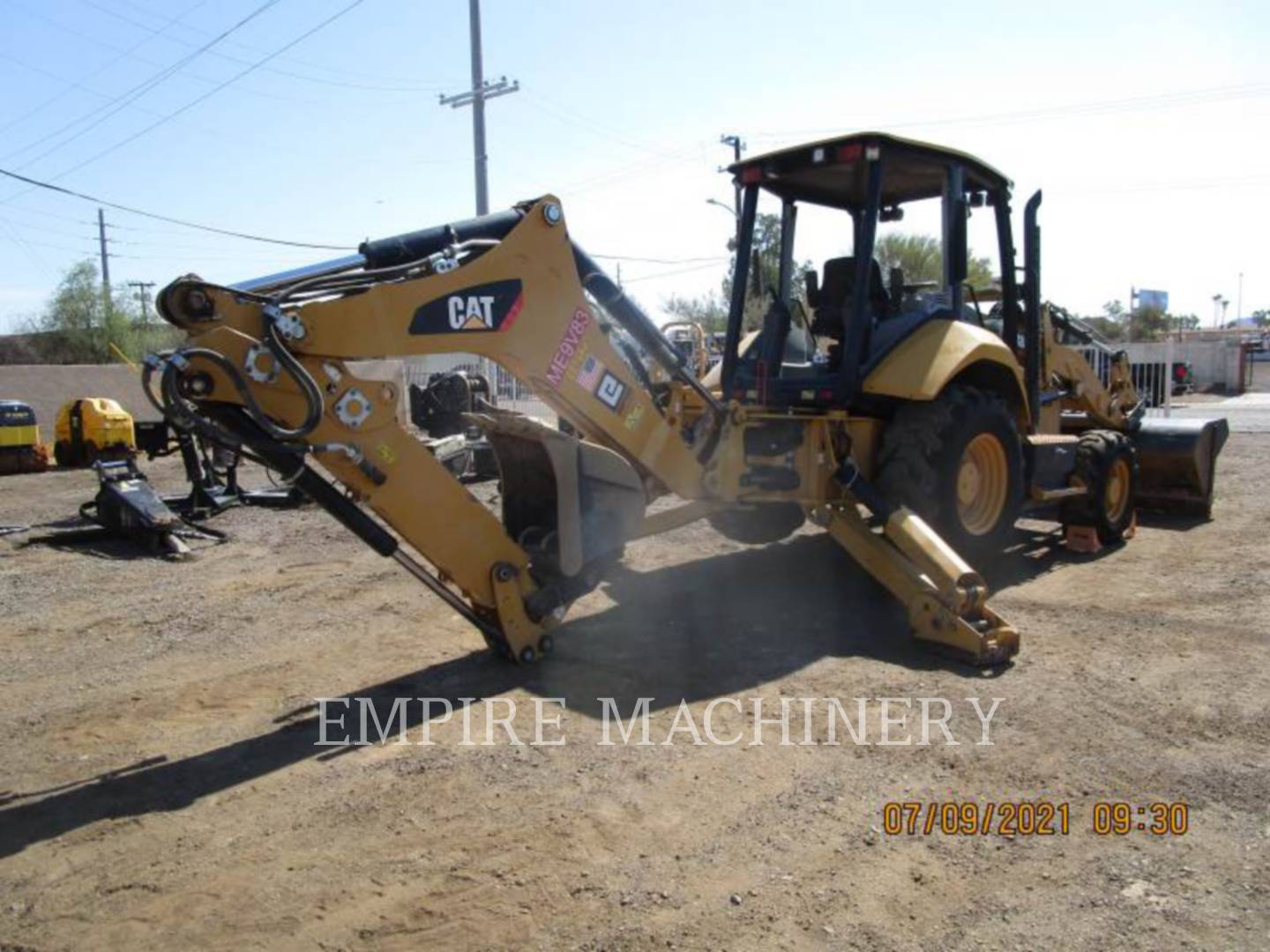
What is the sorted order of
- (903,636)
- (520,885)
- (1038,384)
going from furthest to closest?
(1038,384), (903,636), (520,885)

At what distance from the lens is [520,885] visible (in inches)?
119

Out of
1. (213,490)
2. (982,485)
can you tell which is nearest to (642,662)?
(982,485)

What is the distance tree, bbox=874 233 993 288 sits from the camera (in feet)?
22.3

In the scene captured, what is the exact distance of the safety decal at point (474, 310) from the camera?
4.40 metres

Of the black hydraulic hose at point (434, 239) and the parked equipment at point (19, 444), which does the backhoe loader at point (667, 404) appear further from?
the parked equipment at point (19, 444)

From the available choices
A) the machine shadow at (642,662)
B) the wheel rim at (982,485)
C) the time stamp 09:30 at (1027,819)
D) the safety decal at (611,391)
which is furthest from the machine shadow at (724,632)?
the safety decal at (611,391)

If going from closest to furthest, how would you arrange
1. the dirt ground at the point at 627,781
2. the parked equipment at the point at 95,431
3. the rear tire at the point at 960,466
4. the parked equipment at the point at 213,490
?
1. the dirt ground at the point at 627,781
2. the rear tire at the point at 960,466
3. the parked equipment at the point at 213,490
4. the parked equipment at the point at 95,431

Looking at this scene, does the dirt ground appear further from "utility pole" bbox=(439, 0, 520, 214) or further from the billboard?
the billboard

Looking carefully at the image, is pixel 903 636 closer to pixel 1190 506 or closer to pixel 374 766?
pixel 374 766

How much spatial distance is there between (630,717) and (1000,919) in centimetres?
187

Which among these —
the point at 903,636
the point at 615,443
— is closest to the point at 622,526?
the point at 615,443

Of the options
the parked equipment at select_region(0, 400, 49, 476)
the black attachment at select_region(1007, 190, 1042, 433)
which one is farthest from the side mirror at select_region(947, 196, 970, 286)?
the parked equipment at select_region(0, 400, 49, 476)

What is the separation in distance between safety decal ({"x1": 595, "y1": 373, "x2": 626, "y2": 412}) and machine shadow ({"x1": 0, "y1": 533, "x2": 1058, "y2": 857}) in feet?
4.30

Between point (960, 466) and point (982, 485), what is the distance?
0.66 m
